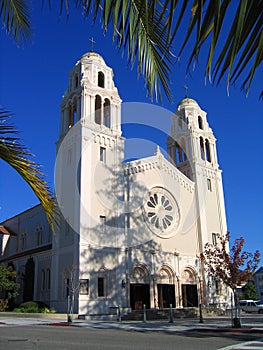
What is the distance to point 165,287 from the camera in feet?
110

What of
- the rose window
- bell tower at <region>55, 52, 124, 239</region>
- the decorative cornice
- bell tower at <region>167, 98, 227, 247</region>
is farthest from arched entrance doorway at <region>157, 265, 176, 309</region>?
the decorative cornice

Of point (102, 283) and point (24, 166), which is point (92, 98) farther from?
point (24, 166)

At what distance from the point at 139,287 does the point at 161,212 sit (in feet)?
24.7

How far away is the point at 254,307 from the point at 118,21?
44782mm

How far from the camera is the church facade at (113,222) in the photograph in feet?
96.8

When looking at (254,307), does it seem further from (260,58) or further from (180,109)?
(260,58)

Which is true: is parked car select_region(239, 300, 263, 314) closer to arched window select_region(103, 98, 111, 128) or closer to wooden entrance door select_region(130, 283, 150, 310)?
wooden entrance door select_region(130, 283, 150, 310)

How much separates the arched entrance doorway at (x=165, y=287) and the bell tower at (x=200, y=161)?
210 inches

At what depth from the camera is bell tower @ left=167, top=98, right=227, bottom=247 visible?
129ft

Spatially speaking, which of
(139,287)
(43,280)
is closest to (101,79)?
(43,280)

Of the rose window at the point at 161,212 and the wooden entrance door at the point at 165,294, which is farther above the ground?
the rose window at the point at 161,212

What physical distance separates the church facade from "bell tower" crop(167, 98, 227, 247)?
0.46 ft

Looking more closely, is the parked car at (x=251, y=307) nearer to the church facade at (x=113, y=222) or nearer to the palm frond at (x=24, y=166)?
the church facade at (x=113, y=222)

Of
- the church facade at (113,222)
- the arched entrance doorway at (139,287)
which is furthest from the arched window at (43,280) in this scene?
the arched entrance doorway at (139,287)
